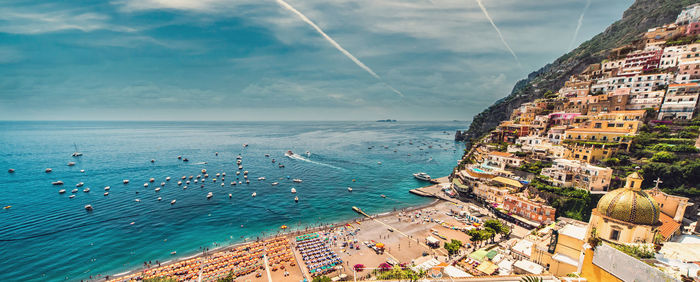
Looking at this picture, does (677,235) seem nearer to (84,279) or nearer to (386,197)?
(386,197)

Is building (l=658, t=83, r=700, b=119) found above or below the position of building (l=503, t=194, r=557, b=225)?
above

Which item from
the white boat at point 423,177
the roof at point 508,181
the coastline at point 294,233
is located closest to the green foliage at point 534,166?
the roof at point 508,181

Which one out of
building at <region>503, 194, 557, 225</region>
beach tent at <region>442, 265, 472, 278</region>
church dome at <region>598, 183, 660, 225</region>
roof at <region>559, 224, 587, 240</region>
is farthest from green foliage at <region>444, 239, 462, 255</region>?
church dome at <region>598, 183, 660, 225</region>

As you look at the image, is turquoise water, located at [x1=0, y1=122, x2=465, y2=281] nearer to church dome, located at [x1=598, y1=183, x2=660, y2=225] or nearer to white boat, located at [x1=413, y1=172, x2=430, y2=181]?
white boat, located at [x1=413, y1=172, x2=430, y2=181]

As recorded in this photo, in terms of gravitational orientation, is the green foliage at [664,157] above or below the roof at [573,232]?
above

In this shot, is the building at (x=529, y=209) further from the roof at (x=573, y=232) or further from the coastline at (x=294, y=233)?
the roof at (x=573, y=232)

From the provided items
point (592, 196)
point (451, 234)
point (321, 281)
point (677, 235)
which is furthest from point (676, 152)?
point (321, 281)

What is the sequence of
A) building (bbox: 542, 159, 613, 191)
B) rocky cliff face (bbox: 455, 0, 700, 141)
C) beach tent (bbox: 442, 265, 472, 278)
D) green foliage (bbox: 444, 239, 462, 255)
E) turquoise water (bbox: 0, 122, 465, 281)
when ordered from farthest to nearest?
rocky cliff face (bbox: 455, 0, 700, 141)
building (bbox: 542, 159, 613, 191)
turquoise water (bbox: 0, 122, 465, 281)
green foliage (bbox: 444, 239, 462, 255)
beach tent (bbox: 442, 265, 472, 278)
